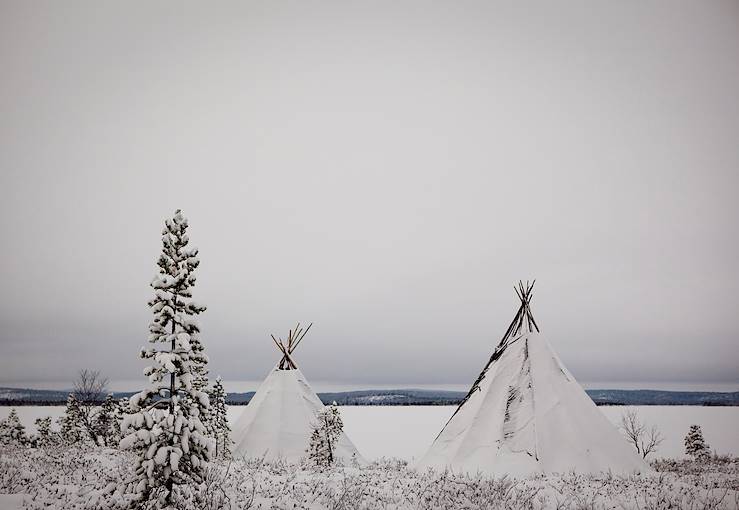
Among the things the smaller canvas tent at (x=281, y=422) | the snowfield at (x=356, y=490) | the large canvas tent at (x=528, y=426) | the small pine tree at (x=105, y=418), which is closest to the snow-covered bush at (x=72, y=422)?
the small pine tree at (x=105, y=418)

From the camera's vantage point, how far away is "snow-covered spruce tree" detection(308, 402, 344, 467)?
22.5m

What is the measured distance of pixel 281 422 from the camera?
25.3 metres

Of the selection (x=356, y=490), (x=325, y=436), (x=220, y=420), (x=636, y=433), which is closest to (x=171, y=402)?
(x=356, y=490)

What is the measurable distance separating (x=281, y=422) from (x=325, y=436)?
148 inches

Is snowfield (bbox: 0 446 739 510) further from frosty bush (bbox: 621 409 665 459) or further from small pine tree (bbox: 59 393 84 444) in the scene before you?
small pine tree (bbox: 59 393 84 444)

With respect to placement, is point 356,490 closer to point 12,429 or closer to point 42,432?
point 42,432

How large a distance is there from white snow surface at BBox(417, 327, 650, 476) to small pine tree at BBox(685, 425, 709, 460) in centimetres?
1450

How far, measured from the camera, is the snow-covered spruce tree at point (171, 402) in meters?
9.43

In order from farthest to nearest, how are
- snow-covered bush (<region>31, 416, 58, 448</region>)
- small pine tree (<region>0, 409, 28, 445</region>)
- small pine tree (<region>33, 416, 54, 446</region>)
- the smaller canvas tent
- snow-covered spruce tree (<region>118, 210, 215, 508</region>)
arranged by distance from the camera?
small pine tree (<region>33, 416, 54, 446</region>), small pine tree (<region>0, 409, 28, 445</region>), snow-covered bush (<region>31, 416, 58, 448</region>), the smaller canvas tent, snow-covered spruce tree (<region>118, 210, 215, 508</region>)

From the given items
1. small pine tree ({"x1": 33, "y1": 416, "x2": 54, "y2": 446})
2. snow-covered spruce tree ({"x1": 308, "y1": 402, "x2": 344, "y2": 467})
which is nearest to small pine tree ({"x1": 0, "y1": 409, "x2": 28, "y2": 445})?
small pine tree ({"x1": 33, "y1": 416, "x2": 54, "y2": 446})

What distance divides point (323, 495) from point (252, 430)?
49.4 feet

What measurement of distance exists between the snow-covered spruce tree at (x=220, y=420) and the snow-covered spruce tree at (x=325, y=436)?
13.5 feet

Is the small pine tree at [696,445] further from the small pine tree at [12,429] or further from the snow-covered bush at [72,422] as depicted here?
the small pine tree at [12,429]

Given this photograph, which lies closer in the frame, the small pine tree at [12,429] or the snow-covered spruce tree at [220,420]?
the snow-covered spruce tree at [220,420]
